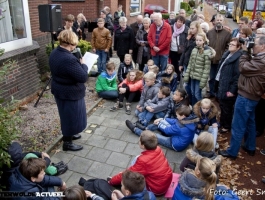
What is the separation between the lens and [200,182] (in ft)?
8.41

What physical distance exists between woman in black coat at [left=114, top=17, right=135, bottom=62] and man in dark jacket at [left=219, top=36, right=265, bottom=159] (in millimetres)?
4131

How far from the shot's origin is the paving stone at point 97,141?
4419 mm

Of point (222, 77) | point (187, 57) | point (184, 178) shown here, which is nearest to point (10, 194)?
point (184, 178)

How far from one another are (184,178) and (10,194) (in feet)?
5.69

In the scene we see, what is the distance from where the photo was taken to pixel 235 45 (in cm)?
442

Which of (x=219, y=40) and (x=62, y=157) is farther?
(x=219, y=40)

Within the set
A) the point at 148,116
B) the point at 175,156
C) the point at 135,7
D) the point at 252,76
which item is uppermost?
the point at 135,7

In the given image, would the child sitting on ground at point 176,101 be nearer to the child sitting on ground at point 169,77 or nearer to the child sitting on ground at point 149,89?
the child sitting on ground at point 149,89

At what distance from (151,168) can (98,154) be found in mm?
1252

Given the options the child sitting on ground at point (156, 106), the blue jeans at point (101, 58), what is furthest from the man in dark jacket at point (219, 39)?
the blue jeans at point (101, 58)

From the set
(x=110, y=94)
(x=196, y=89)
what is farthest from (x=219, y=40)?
(x=110, y=94)

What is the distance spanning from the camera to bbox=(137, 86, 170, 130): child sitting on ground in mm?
5051

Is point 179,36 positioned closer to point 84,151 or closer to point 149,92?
point 149,92

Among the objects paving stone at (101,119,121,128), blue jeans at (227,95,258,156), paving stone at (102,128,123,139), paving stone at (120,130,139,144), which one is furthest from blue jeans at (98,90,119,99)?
blue jeans at (227,95,258,156)
